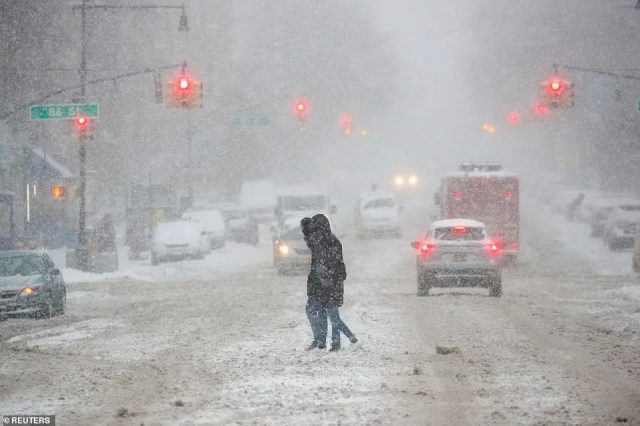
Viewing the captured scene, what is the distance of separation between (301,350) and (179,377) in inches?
101

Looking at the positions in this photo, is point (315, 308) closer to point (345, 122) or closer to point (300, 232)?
point (300, 232)

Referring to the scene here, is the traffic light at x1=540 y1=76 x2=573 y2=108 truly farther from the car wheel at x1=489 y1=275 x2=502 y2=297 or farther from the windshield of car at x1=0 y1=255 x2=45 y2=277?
the windshield of car at x1=0 y1=255 x2=45 y2=277

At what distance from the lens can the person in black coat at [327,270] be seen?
1468 centimetres

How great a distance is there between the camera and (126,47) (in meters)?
68.8

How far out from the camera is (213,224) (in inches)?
1777

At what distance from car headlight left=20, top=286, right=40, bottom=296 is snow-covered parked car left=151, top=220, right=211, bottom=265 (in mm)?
17660

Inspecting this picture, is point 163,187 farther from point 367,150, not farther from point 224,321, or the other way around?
point 367,150

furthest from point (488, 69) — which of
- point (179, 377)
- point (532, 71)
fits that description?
point (179, 377)

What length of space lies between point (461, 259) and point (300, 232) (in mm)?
9763

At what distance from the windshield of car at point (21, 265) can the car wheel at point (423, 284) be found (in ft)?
A: 26.3

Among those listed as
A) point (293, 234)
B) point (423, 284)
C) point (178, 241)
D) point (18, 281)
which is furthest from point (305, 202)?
point (18, 281)

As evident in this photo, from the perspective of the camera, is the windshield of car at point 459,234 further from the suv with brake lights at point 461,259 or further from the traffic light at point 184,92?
the traffic light at point 184,92

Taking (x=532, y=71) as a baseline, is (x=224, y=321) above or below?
below

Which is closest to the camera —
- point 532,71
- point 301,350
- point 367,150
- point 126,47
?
point 301,350
